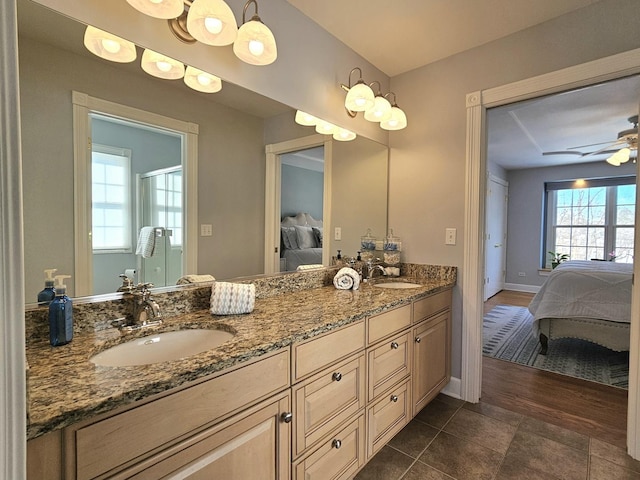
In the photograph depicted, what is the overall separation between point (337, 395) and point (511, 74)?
2.17 m

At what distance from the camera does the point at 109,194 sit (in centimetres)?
117

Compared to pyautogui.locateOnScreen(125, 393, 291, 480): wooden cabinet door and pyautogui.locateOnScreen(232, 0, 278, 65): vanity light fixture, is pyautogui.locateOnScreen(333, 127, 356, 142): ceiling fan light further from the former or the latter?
pyautogui.locateOnScreen(125, 393, 291, 480): wooden cabinet door

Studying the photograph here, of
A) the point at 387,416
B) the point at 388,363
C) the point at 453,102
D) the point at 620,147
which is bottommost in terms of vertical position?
the point at 387,416

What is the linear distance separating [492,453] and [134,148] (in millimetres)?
2275

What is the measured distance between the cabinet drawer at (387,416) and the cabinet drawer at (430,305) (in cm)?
38

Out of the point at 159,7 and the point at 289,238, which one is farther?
the point at 289,238

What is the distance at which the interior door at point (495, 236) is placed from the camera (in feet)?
18.2

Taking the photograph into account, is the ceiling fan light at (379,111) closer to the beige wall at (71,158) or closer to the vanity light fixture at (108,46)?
the beige wall at (71,158)

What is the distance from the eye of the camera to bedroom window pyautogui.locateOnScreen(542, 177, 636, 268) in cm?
529

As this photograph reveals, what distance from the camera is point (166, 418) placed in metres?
0.79

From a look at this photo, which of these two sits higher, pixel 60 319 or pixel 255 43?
pixel 255 43

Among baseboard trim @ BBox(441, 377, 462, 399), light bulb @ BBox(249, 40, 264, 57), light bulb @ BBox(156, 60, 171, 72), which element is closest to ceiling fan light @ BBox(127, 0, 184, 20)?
light bulb @ BBox(156, 60, 171, 72)

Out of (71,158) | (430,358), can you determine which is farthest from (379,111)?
(71,158)

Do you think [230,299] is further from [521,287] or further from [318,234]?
[521,287]
